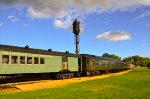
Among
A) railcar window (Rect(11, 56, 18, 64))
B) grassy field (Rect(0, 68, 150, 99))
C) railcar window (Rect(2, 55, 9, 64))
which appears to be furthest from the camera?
railcar window (Rect(11, 56, 18, 64))

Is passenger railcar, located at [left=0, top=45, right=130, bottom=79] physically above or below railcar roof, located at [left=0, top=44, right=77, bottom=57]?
below

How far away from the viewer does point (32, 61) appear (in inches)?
1147

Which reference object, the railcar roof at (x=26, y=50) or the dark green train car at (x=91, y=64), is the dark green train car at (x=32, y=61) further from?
the dark green train car at (x=91, y=64)

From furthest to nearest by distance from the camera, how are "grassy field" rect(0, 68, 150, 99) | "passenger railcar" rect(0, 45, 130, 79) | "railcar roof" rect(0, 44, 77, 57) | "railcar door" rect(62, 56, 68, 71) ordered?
"railcar door" rect(62, 56, 68, 71), "passenger railcar" rect(0, 45, 130, 79), "railcar roof" rect(0, 44, 77, 57), "grassy field" rect(0, 68, 150, 99)

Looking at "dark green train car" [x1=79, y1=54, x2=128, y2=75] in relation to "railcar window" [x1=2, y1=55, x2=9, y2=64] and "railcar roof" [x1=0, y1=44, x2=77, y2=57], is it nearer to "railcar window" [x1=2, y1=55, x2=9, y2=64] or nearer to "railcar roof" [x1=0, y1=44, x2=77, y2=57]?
"railcar roof" [x1=0, y1=44, x2=77, y2=57]

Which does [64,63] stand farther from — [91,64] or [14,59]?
[14,59]

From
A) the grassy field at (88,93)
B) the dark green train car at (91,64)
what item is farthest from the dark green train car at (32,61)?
the grassy field at (88,93)

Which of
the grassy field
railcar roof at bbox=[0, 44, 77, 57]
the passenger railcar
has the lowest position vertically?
the grassy field

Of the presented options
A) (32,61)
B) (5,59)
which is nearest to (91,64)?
(32,61)

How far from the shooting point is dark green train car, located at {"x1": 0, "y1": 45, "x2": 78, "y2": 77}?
2509cm

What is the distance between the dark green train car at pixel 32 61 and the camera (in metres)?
25.1

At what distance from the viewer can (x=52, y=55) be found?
33531 mm

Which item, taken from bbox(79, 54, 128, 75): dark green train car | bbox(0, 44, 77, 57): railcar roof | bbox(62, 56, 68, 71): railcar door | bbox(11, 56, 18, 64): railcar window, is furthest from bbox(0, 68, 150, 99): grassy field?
bbox(79, 54, 128, 75): dark green train car

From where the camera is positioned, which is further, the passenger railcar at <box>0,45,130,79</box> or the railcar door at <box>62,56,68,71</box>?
the railcar door at <box>62,56,68,71</box>
